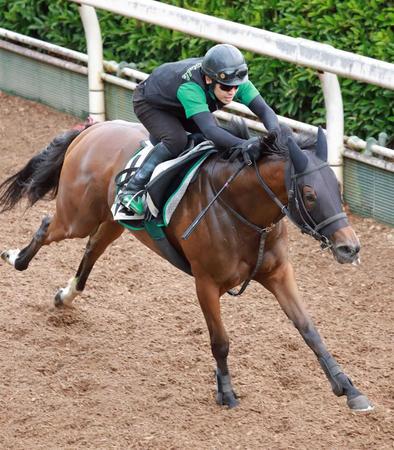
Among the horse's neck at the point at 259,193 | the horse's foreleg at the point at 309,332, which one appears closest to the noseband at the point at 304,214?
the horse's neck at the point at 259,193

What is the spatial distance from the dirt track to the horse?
0.28 meters

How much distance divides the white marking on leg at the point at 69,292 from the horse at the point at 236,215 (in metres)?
0.35

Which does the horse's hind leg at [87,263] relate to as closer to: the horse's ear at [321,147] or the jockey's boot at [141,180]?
the jockey's boot at [141,180]

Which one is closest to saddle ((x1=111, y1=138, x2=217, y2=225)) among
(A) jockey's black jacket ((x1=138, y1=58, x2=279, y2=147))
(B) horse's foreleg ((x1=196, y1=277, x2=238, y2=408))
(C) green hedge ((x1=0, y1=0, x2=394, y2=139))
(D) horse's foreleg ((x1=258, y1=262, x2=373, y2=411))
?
(A) jockey's black jacket ((x1=138, y1=58, x2=279, y2=147))

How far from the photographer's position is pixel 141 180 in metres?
Result: 6.74

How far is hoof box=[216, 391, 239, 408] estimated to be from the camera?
6582mm

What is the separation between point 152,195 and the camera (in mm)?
6582

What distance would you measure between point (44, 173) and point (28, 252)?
59cm

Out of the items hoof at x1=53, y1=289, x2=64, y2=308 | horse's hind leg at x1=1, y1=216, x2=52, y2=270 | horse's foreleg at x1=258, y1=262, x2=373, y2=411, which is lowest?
hoof at x1=53, y1=289, x2=64, y2=308

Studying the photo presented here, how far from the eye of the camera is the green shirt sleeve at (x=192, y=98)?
245 inches

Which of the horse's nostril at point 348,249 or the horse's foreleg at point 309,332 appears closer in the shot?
the horse's nostril at point 348,249

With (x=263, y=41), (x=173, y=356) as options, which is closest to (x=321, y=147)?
(x=173, y=356)

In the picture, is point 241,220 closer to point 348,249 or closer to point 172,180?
point 172,180

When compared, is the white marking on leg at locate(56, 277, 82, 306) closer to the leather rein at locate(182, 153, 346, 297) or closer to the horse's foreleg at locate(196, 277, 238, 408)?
the horse's foreleg at locate(196, 277, 238, 408)
